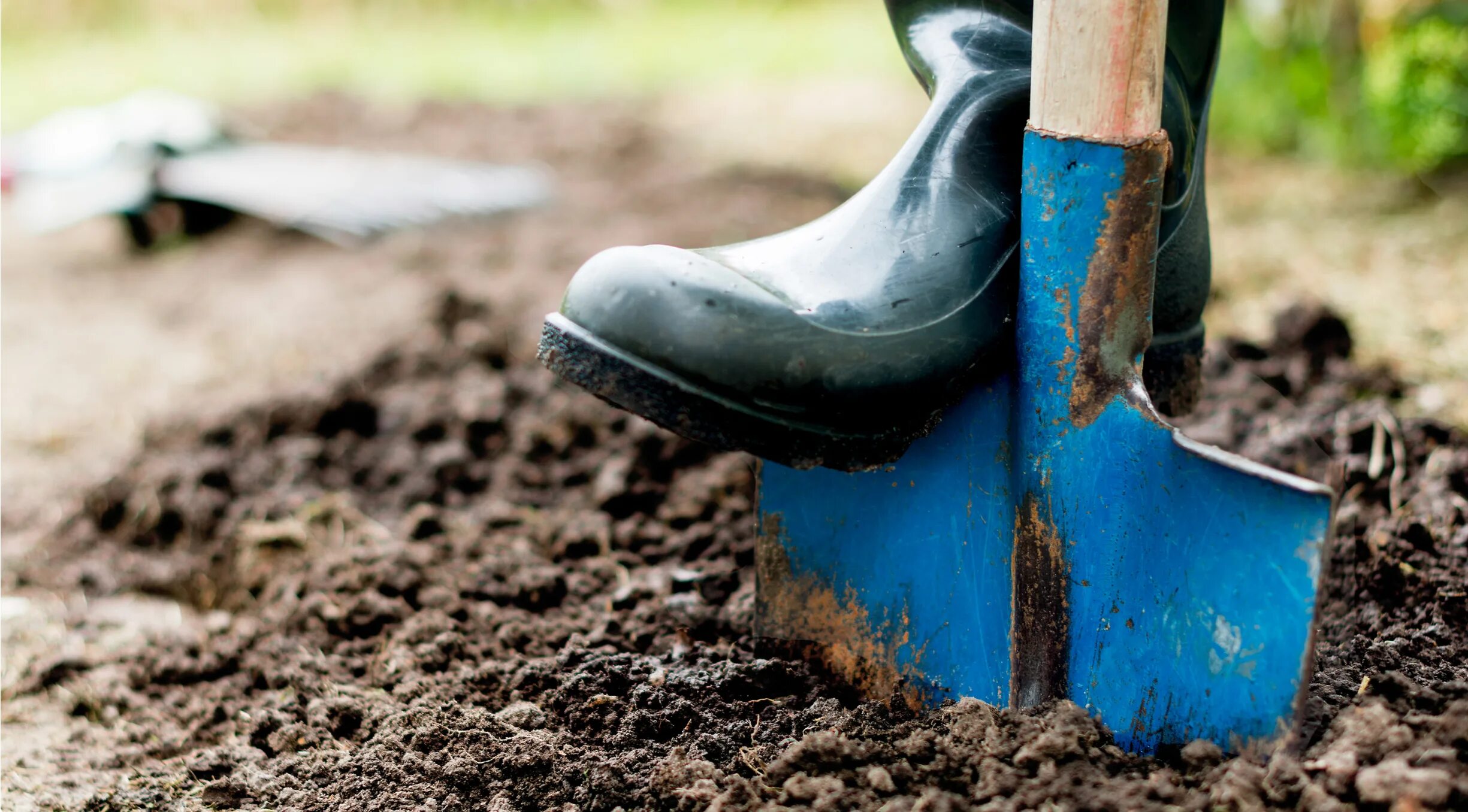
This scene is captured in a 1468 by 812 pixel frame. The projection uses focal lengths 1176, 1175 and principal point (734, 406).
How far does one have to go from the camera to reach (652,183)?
161 inches

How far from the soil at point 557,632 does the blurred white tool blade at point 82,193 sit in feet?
5.74

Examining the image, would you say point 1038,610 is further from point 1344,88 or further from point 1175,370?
point 1344,88

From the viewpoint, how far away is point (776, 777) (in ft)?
3.39

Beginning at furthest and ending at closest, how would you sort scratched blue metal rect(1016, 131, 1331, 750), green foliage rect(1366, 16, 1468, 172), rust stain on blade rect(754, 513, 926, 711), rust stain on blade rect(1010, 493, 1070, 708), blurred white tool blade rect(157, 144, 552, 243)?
blurred white tool blade rect(157, 144, 552, 243) < green foliage rect(1366, 16, 1468, 172) < rust stain on blade rect(754, 513, 926, 711) < rust stain on blade rect(1010, 493, 1070, 708) < scratched blue metal rect(1016, 131, 1331, 750)

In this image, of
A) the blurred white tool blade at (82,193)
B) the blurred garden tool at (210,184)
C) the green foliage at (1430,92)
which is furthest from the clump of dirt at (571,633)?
the blurred white tool blade at (82,193)

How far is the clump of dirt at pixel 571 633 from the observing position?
39.3 inches

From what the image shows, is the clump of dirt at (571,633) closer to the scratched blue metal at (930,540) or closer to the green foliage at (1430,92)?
the scratched blue metal at (930,540)

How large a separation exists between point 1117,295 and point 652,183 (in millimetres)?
3206

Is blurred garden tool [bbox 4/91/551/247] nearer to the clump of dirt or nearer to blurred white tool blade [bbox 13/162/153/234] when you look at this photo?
blurred white tool blade [bbox 13/162/153/234]

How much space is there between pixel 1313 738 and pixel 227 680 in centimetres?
117

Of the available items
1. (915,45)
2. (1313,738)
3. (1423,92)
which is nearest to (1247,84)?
(1423,92)

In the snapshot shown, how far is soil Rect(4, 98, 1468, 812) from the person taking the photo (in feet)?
3.29

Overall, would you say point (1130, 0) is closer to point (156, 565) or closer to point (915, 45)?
point (915, 45)

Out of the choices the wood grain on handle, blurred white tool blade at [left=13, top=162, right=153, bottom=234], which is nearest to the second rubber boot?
the wood grain on handle
